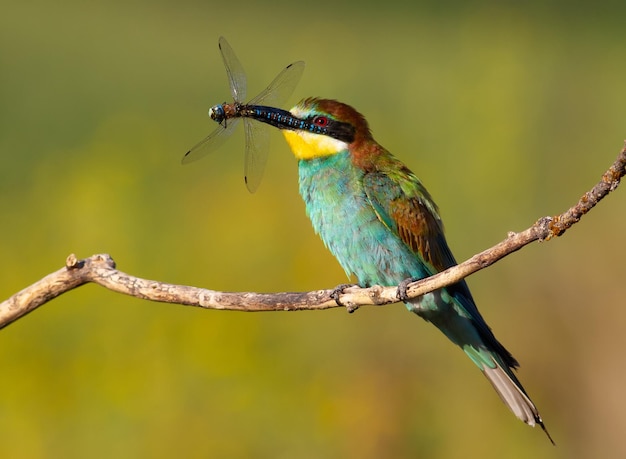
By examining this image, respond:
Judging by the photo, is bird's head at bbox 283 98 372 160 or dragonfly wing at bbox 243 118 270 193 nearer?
dragonfly wing at bbox 243 118 270 193

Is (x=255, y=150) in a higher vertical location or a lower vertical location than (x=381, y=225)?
higher

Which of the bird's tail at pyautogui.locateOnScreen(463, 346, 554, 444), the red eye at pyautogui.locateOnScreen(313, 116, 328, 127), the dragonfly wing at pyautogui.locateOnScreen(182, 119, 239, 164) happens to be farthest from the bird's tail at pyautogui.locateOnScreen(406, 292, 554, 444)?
the dragonfly wing at pyautogui.locateOnScreen(182, 119, 239, 164)

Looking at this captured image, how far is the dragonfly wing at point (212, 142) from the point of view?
9.90 ft

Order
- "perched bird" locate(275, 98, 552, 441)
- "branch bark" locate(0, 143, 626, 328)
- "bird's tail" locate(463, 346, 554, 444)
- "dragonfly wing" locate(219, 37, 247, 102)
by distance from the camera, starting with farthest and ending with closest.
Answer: "dragonfly wing" locate(219, 37, 247, 102) < "perched bird" locate(275, 98, 552, 441) < "bird's tail" locate(463, 346, 554, 444) < "branch bark" locate(0, 143, 626, 328)

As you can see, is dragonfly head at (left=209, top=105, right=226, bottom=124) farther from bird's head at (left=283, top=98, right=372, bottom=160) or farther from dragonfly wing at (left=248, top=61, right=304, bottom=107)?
bird's head at (left=283, top=98, right=372, bottom=160)

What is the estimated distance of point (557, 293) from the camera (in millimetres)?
4098

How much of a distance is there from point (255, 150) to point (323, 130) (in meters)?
0.26

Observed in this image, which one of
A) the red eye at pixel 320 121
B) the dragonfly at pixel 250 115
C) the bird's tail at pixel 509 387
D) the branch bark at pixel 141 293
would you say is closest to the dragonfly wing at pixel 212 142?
the dragonfly at pixel 250 115

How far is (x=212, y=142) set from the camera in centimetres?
305

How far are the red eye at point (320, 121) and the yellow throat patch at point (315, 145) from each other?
4 cm

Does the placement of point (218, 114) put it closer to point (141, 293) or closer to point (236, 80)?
point (236, 80)

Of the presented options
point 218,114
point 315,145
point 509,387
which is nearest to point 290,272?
point 315,145

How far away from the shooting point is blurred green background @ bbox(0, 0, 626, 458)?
3430 mm

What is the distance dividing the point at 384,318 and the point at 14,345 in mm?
1436
